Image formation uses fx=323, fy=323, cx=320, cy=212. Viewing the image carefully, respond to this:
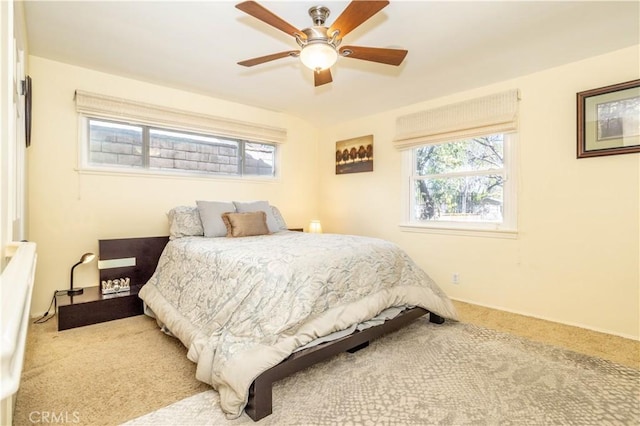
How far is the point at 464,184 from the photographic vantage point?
3541 mm

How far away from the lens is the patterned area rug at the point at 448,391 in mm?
1574

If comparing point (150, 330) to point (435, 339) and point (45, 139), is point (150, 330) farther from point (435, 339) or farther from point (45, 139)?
point (435, 339)

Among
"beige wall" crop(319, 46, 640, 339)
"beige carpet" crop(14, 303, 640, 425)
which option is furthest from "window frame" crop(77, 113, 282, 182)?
"beige wall" crop(319, 46, 640, 339)

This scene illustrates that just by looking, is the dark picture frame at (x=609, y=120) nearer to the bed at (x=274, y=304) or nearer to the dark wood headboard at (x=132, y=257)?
the bed at (x=274, y=304)

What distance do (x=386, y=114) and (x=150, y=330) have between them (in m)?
3.53

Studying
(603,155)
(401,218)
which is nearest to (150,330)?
(401,218)

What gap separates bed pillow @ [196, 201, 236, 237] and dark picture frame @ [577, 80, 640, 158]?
3.29m

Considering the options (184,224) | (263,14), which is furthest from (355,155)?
(263,14)

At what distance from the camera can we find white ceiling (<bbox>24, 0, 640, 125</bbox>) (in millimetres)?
2172

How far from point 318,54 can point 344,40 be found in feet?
2.43

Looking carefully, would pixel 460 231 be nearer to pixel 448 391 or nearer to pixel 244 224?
pixel 448 391

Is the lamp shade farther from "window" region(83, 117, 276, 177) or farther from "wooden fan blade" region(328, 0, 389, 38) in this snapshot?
"wooden fan blade" region(328, 0, 389, 38)

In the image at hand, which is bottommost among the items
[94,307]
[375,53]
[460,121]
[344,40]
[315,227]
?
[94,307]

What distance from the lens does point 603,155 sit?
261cm
